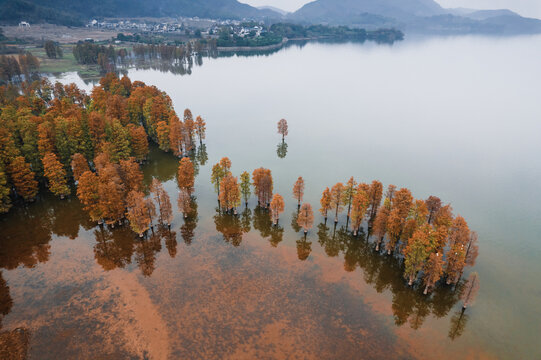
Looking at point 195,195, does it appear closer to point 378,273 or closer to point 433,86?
point 378,273

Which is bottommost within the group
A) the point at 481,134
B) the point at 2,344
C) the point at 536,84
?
the point at 2,344

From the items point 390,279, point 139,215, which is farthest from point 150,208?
point 390,279

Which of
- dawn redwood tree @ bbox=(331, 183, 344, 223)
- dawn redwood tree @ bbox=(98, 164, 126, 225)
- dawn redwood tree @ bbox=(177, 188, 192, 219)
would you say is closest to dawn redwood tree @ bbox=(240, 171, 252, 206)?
dawn redwood tree @ bbox=(177, 188, 192, 219)

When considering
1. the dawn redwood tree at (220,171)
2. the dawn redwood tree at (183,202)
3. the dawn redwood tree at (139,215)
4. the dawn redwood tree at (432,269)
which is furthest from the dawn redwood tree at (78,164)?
the dawn redwood tree at (432,269)

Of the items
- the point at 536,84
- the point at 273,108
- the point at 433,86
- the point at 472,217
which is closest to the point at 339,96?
the point at 273,108

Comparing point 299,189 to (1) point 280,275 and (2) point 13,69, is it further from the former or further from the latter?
(2) point 13,69

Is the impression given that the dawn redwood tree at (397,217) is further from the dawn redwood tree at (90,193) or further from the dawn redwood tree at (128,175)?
the dawn redwood tree at (90,193)
